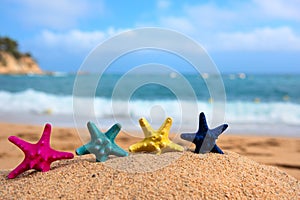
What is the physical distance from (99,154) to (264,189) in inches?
57.4

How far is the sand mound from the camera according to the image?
2.65 metres

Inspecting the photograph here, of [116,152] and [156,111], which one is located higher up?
[156,111]

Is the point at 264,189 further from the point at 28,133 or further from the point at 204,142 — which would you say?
the point at 28,133

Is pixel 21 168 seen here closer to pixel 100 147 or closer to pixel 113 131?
pixel 100 147

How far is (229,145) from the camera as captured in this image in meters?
5.85

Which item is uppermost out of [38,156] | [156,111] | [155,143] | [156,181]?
[156,111]

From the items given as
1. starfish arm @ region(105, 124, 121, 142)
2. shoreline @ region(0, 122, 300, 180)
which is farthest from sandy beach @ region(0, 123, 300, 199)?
shoreline @ region(0, 122, 300, 180)

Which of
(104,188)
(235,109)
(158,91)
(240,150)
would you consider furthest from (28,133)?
(158,91)

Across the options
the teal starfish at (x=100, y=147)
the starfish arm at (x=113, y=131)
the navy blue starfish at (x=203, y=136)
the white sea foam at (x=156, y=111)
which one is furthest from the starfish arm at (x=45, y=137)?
the white sea foam at (x=156, y=111)

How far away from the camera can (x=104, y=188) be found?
2.69 m

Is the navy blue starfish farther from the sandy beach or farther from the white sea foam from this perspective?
the white sea foam

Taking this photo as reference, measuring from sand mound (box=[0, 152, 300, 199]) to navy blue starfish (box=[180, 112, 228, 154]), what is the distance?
0.37 feet

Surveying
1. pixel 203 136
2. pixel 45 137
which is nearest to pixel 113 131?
pixel 45 137

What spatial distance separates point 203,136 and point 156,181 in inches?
29.3
